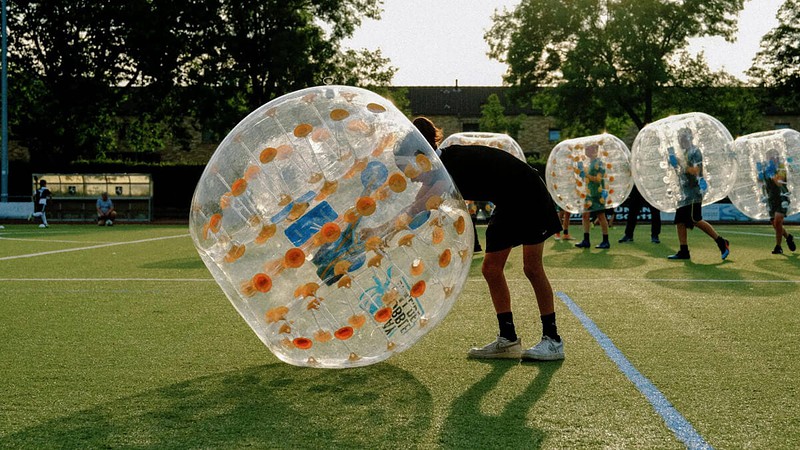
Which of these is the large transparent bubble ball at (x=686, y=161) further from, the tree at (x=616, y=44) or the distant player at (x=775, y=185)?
the tree at (x=616, y=44)

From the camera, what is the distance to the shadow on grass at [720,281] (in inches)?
347

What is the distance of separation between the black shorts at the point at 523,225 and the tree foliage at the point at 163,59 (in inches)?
1168

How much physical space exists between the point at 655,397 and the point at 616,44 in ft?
126

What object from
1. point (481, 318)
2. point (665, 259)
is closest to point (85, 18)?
point (665, 259)

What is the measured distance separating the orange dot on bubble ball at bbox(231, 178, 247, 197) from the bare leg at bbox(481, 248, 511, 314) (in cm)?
203

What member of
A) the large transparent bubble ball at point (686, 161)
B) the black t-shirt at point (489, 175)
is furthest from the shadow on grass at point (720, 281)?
the black t-shirt at point (489, 175)

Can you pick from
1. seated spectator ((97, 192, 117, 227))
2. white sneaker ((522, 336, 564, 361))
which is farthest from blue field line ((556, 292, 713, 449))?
seated spectator ((97, 192, 117, 227))

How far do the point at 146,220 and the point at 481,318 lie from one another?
28.2 meters

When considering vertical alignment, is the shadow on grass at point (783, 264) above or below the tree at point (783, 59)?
below

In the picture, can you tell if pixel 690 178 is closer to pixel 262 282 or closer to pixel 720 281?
pixel 720 281

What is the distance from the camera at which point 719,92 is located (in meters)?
42.2

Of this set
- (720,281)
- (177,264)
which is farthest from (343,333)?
(177,264)

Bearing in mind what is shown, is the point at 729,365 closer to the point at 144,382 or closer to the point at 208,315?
the point at 144,382

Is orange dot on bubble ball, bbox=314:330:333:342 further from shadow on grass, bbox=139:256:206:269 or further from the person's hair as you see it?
shadow on grass, bbox=139:256:206:269
